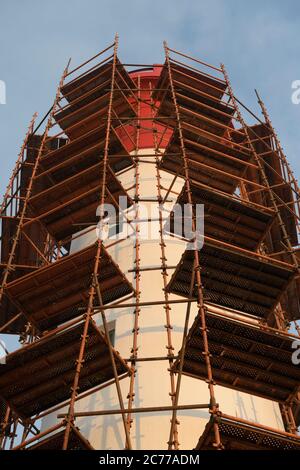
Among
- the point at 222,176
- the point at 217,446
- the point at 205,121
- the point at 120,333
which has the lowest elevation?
the point at 217,446

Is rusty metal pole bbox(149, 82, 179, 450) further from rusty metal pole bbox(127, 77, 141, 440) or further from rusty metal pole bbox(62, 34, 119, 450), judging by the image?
rusty metal pole bbox(62, 34, 119, 450)

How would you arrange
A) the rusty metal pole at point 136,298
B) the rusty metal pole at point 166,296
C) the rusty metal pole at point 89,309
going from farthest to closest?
the rusty metal pole at point 136,298 < the rusty metal pole at point 166,296 < the rusty metal pole at point 89,309

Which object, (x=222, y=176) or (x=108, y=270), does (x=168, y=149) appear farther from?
(x=108, y=270)

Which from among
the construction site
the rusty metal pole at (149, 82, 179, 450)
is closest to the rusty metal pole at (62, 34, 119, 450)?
the construction site

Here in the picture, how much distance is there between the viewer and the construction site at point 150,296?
15.9 metres

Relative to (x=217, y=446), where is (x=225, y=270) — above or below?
above

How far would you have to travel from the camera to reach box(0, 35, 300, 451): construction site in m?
15.9

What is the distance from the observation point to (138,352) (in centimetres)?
1806

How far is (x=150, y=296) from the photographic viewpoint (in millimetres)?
19859

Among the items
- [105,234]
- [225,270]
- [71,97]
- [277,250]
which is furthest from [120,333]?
[71,97]

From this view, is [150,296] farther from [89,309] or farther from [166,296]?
[89,309]

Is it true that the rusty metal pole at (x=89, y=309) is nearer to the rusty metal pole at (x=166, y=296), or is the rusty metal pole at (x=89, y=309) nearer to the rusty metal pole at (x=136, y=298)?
the rusty metal pole at (x=136, y=298)

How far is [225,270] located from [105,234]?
6.31 m

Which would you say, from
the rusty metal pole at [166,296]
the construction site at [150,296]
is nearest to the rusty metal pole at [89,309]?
the construction site at [150,296]
